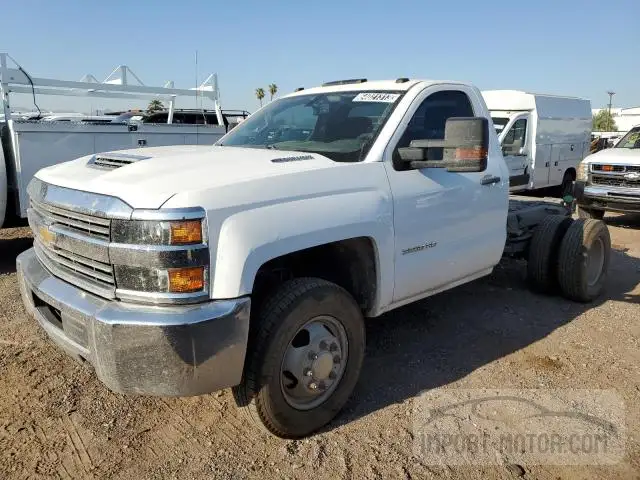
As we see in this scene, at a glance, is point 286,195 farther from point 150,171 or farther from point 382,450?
point 382,450

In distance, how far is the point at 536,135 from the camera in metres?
12.8

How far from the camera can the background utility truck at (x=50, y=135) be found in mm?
6793

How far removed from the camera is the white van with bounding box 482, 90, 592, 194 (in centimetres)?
1262

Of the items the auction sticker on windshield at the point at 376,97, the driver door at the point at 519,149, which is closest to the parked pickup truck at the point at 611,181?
the driver door at the point at 519,149

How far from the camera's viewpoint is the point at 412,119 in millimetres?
3768

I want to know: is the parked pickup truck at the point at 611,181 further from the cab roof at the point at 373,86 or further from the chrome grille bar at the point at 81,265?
the chrome grille bar at the point at 81,265

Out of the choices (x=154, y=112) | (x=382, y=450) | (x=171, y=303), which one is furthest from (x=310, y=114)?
(x=154, y=112)

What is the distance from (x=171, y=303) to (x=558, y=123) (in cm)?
1331

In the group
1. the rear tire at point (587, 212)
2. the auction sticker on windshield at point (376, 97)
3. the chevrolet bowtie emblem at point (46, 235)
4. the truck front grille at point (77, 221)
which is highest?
the auction sticker on windshield at point (376, 97)

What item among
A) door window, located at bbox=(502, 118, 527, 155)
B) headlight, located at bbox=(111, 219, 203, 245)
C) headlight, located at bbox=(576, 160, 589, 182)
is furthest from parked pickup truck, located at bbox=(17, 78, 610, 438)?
door window, located at bbox=(502, 118, 527, 155)

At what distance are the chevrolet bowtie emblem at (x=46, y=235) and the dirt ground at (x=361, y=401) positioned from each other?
1.06m

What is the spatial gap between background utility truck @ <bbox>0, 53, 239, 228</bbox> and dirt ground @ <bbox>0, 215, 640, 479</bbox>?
1.90 meters

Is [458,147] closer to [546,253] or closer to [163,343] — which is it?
[163,343]

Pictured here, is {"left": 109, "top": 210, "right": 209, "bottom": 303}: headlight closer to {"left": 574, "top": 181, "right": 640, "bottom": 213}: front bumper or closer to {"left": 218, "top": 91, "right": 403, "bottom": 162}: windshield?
{"left": 218, "top": 91, "right": 403, "bottom": 162}: windshield
